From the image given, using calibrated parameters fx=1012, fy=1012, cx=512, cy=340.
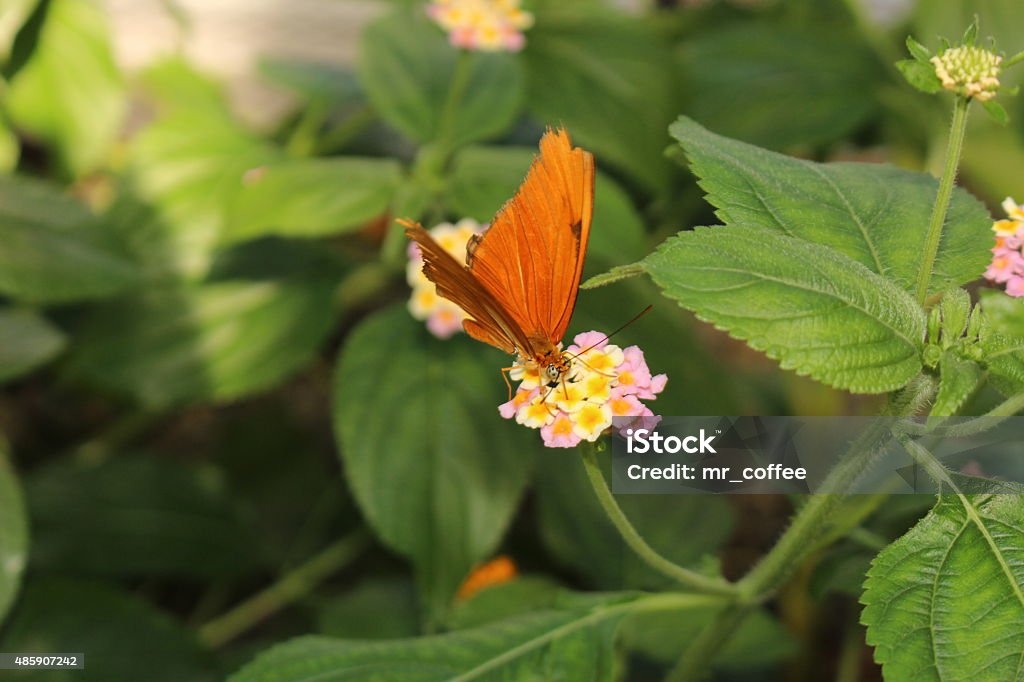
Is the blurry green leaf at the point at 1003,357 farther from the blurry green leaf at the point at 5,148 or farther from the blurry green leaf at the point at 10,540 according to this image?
the blurry green leaf at the point at 5,148

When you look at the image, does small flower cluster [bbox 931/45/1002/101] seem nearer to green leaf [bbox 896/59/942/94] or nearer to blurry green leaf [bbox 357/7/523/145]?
green leaf [bbox 896/59/942/94]

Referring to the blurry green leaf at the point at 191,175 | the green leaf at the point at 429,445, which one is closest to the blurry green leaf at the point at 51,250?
the blurry green leaf at the point at 191,175

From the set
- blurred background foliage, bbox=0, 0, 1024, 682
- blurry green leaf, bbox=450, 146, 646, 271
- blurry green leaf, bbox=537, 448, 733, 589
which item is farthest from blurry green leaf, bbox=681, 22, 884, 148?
blurry green leaf, bbox=537, 448, 733, 589

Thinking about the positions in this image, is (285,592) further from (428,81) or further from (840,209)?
(840,209)

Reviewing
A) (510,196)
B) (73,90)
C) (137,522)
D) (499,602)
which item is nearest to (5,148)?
(73,90)

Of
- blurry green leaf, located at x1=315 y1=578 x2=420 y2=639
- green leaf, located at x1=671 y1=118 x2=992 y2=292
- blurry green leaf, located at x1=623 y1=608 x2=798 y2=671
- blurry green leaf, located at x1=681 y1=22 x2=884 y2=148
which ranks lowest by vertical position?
blurry green leaf, located at x1=315 y1=578 x2=420 y2=639

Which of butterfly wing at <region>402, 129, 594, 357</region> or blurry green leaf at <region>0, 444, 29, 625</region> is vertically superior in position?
butterfly wing at <region>402, 129, 594, 357</region>
